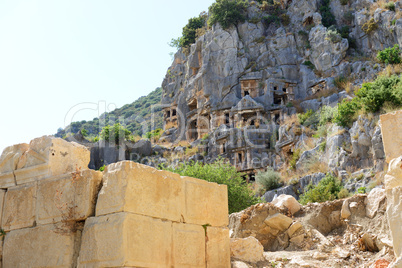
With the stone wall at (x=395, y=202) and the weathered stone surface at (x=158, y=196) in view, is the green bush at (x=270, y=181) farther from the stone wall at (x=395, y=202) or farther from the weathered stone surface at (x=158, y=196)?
the stone wall at (x=395, y=202)

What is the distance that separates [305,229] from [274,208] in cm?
98

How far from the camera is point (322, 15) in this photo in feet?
160

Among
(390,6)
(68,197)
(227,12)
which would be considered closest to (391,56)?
(390,6)

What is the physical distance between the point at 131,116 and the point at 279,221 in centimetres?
8591

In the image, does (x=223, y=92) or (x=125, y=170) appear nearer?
(x=125, y=170)

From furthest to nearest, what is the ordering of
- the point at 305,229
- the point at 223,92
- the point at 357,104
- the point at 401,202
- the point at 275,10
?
the point at 275,10
the point at 223,92
the point at 357,104
the point at 305,229
the point at 401,202

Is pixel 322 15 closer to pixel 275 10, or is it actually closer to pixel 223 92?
pixel 275 10

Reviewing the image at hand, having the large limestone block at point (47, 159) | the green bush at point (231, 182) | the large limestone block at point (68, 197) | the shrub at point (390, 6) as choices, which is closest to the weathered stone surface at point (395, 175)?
the large limestone block at point (68, 197)

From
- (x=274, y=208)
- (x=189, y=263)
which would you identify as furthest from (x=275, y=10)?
(x=189, y=263)

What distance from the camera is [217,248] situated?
6.26 m

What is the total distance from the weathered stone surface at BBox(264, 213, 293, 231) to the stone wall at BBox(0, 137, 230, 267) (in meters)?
2.32

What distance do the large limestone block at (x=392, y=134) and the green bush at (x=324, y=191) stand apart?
12263 millimetres

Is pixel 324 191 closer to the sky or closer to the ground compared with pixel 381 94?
closer to the ground

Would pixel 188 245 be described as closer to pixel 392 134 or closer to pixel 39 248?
pixel 39 248
